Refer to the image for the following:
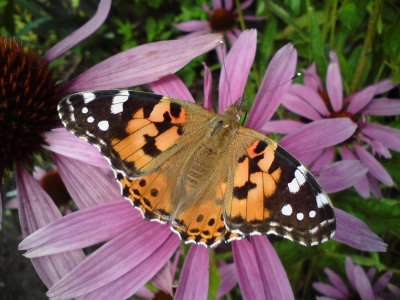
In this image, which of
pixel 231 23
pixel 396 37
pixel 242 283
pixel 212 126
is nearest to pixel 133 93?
pixel 212 126

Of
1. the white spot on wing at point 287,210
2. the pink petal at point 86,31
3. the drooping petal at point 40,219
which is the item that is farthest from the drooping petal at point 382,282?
the pink petal at point 86,31

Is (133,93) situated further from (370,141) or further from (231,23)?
(231,23)

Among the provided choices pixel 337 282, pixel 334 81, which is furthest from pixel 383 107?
pixel 337 282

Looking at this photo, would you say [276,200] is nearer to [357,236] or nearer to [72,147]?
[357,236]

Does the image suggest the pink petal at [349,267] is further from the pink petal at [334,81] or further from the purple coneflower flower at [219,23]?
the purple coneflower flower at [219,23]

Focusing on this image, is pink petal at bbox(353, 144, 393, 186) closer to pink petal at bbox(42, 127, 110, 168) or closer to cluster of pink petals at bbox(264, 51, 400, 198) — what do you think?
cluster of pink petals at bbox(264, 51, 400, 198)

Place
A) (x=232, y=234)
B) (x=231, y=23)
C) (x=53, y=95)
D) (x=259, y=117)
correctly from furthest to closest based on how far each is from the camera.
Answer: (x=231, y=23) → (x=53, y=95) → (x=259, y=117) → (x=232, y=234)
